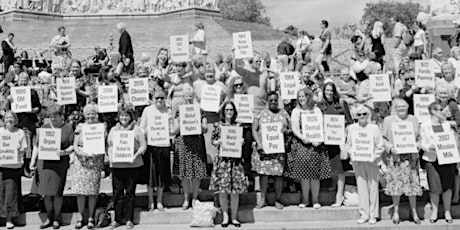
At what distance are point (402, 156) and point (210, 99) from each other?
340 centimetres

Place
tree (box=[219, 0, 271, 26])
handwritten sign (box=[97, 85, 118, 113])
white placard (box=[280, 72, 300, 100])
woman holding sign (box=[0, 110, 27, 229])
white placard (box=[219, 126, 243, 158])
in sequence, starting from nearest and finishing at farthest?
white placard (box=[219, 126, 243, 158]) → woman holding sign (box=[0, 110, 27, 229]) → handwritten sign (box=[97, 85, 118, 113]) → white placard (box=[280, 72, 300, 100]) → tree (box=[219, 0, 271, 26])

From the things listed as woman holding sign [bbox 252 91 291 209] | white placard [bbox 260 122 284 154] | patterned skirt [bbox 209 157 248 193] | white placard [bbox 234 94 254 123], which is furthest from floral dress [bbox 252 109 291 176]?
patterned skirt [bbox 209 157 248 193]

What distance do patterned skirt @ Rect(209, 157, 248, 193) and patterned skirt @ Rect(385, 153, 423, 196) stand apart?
240cm

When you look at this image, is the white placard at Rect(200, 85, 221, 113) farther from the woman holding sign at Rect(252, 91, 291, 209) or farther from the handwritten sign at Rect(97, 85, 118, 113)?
the handwritten sign at Rect(97, 85, 118, 113)

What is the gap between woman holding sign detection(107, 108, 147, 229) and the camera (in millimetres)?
9703

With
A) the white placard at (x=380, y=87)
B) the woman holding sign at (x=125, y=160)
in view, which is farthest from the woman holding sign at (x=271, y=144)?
the white placard at (x=380, y=87)

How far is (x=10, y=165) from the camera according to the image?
996cm

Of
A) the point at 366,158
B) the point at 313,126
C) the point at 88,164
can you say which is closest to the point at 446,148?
the point at 366,158

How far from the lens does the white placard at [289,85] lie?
11.6 meters

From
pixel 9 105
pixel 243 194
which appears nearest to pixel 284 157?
pixel 243 194

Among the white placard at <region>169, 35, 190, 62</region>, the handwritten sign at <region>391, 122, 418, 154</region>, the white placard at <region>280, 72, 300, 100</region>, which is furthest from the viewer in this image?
the white placard at <region>169, 35, 190, 62</region>

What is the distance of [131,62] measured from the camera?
746 inches

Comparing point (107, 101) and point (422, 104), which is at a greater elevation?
point (107, 101)

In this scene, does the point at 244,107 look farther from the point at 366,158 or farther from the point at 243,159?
the point at 366,158
